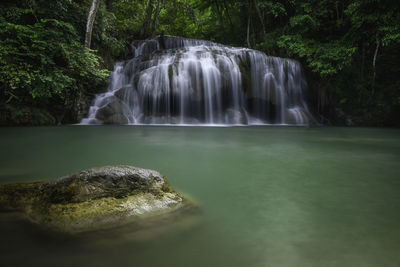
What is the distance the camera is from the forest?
6.65 m

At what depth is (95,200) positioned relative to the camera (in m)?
1.62

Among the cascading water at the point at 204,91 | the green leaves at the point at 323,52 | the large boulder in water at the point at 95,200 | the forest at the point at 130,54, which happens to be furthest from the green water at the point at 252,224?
the green leaves at the point at 323,52

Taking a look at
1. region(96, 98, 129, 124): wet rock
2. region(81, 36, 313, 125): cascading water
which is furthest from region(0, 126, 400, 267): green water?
region(81, 36, 313, 125): cascading water

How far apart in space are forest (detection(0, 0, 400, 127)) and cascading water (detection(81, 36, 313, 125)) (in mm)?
868

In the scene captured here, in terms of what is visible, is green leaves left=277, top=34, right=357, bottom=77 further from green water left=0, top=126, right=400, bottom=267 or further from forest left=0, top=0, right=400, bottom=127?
green water left=0, top=126, right=400, bottom=267

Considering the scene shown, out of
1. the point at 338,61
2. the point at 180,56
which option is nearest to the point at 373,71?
the point at 338,61

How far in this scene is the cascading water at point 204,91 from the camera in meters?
10.7

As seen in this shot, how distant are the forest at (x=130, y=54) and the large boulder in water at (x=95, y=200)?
211 inches

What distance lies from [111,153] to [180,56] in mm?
9017

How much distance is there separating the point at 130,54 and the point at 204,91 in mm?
6058

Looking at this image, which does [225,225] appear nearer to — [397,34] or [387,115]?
[397,34]

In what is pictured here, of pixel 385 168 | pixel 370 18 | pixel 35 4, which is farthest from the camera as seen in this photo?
pixel 370 18

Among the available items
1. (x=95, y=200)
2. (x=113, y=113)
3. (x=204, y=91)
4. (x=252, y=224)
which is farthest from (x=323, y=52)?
(x=95, y=200)

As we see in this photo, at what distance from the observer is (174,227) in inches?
57.1
